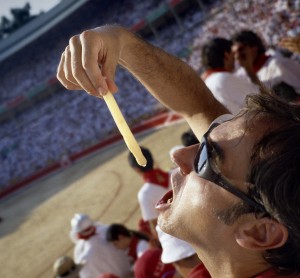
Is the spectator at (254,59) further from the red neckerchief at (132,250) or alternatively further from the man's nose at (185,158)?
the man's nose at (185,158)

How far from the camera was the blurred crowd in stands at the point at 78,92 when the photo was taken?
Result: 17312 millimetres

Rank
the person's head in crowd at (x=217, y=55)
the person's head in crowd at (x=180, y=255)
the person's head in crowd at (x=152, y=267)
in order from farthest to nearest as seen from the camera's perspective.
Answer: the person's head in crowd at (x=217, y=55) < the person's head in crowd at (x=152, y=267) < the person's head in crowd at (x=180, y=255)

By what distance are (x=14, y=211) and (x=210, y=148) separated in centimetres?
A: 1418

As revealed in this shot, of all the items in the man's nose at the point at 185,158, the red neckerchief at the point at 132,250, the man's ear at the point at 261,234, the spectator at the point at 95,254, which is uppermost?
the man's nose at the point at 185,158

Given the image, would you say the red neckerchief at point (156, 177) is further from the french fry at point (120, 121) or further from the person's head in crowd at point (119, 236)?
the french fry at point (120, 121)

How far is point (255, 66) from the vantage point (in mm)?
3826

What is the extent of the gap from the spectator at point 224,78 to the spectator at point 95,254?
6.09ft

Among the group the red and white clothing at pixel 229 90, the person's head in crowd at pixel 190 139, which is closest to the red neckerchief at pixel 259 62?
the red and white clothing at pixel 229 90

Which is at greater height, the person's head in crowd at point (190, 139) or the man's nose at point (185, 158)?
the man's nose at point (185, 158)

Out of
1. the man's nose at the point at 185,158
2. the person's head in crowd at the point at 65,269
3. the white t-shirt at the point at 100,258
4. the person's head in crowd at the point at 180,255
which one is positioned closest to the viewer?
the man's nose at the point at 185,158

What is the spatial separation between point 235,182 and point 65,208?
10316 mm

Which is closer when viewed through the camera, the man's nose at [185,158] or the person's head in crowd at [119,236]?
the man's nose at [185,158]

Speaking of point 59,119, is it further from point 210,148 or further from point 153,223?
point 210,148

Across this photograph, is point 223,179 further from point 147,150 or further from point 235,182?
point 147,150
